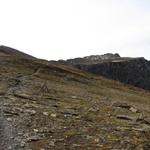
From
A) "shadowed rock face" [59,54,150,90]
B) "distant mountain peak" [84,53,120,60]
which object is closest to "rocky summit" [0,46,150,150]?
"shadowed rock face" [59,54,150,90]

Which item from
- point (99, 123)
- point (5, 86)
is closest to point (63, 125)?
point (99, 123)

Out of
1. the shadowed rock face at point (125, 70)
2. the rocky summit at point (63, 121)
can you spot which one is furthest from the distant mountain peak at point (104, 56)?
the rocky summit at point (63, 121)

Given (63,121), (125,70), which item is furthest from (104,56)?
(63,121)

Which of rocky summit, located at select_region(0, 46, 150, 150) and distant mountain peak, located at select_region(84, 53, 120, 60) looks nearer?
rocky summit, located at select_region(0, 46, 150, 150)

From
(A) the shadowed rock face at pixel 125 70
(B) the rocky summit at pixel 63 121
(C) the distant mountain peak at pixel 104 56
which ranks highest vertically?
(C) the distant mountain peak at pixel 104 56

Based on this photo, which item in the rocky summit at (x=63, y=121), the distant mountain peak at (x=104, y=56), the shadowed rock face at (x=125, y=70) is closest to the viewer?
the rocky summit at (x=63, y=121)

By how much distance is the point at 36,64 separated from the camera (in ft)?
212

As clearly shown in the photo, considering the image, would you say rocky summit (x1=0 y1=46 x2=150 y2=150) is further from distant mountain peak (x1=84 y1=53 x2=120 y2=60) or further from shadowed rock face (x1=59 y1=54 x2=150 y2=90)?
distant mountain peak (x1=84 y1=53 x2=120 y2=60)

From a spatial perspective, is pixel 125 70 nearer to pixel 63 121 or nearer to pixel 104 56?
pixel 104 56

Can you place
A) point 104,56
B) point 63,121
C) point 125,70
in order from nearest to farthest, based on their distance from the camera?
point 63,121 < point 125,70 < point 104,56

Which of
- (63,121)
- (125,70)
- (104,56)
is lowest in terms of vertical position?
(63,121)

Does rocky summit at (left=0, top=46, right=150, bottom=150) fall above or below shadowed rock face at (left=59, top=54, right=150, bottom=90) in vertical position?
below

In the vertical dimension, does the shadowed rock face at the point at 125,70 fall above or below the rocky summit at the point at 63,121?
above

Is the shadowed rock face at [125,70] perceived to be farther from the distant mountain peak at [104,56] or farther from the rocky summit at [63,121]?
the rocky summit at [63,121]
